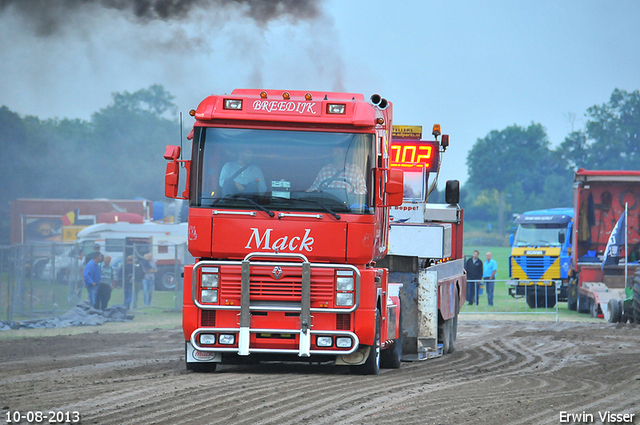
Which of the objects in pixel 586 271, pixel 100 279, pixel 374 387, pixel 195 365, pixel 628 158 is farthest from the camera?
pixel 628 158

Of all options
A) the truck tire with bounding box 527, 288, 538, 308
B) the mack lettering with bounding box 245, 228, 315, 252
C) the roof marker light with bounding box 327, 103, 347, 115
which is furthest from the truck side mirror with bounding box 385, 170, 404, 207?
the truck tire with bounding box 527, 288, 538, 308

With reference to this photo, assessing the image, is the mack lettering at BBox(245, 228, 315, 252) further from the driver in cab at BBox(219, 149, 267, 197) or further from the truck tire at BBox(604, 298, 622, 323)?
the truck tire at BBox(604, 298, 622, 323)

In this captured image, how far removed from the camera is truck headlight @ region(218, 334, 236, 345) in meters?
10.4

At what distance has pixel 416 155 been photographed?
15750 millimetres

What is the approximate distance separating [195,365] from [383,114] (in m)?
4.13

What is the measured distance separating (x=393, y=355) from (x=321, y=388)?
3.02 metres

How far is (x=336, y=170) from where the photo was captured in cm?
1034

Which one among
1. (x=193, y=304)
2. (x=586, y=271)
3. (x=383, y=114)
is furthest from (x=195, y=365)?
(x=586, y=271)

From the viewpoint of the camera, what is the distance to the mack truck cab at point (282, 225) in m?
10.2

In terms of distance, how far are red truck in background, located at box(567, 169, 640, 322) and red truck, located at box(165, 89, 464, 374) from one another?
52.5ft

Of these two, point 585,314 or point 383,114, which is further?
point 585,314

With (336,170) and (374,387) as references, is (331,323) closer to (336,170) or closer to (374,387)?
A: (374,387)

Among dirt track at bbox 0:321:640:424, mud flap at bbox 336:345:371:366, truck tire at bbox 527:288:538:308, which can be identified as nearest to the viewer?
dirt track at bbox 0:321:640:424

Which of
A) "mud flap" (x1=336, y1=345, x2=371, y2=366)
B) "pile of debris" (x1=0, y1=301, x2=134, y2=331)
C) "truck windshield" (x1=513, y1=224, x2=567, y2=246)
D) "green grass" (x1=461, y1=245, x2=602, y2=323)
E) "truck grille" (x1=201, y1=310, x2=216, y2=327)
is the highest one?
"truck windshield" (x1=513, y1=224, x2=567, y2=246)
